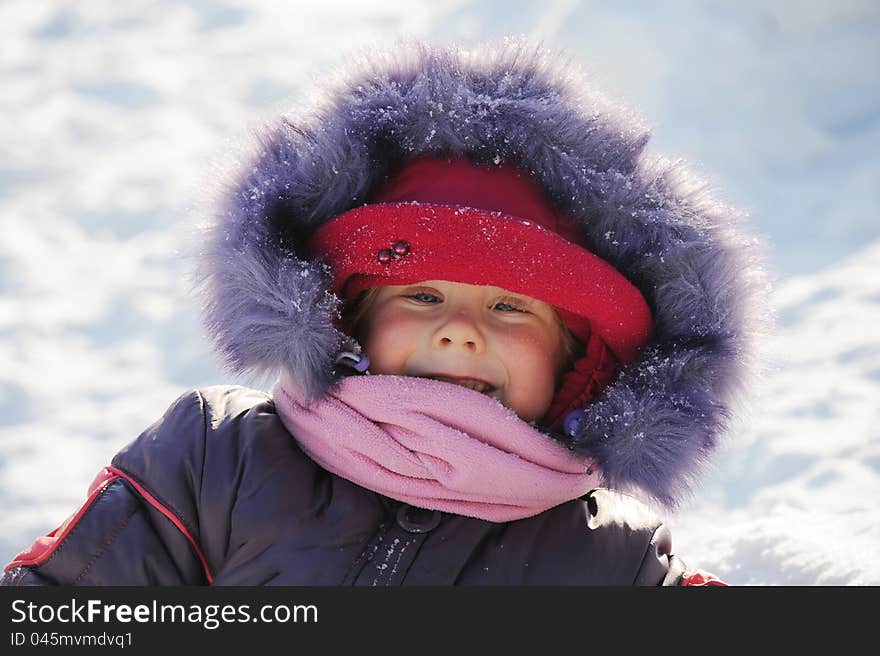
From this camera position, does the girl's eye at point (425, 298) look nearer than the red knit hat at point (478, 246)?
No

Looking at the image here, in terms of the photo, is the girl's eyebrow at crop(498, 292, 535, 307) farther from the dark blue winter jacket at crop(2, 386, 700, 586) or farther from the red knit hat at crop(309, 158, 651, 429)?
A: the dark blue winter jacket at crop(2, 386, 700, 586)

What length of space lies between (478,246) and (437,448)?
0.93 feet

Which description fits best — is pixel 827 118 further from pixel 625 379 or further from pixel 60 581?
pixel 60 581

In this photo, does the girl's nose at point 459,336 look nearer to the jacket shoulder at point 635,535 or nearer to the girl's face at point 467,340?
the girl's face at point 467,340

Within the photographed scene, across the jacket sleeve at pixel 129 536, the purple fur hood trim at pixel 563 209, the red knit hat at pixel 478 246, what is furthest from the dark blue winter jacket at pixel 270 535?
the red knit hat at pixel 478 246

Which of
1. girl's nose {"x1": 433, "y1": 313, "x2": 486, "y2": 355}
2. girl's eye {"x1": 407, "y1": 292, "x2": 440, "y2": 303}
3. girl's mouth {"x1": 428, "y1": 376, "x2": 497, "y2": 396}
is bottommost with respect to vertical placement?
girl's mouth {"x1": 428, "y1": 376, "x2": 497, "y2": 396}

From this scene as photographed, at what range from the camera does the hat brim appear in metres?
1.42

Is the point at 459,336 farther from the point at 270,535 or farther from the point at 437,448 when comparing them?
the point at 270,535

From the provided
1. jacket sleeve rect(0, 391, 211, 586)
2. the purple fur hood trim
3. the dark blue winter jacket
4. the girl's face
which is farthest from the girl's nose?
jacket sleeve rect(0, 391, 211, 586)

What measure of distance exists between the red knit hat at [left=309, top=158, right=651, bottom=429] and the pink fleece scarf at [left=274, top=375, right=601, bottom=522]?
151 mm

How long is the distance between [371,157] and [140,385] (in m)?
1.73

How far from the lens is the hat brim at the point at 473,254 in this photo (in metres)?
1.42

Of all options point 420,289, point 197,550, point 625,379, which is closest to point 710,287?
point 625,379

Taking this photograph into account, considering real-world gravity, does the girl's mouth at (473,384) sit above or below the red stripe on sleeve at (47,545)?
above
